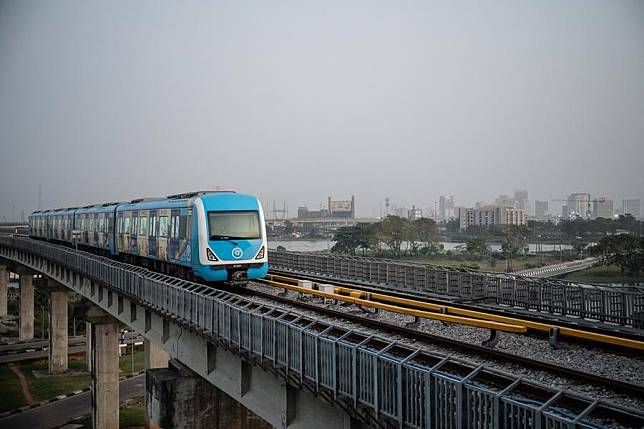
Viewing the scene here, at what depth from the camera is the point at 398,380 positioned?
8.27 meters

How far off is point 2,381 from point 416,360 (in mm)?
49262

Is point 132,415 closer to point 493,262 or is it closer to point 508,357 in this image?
point 508,357

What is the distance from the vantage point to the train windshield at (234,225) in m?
21.8

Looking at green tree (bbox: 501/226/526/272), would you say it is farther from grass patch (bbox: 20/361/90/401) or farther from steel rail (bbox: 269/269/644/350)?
steel rail (bbox: 269/269/644/350)

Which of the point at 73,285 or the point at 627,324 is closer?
the point at 627,324

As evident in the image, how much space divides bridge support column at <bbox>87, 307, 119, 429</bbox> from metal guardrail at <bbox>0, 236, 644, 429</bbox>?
24.6 meters

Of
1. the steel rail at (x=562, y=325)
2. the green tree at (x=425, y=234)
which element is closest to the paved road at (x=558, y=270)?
the steel rail at (x=562, y=325)

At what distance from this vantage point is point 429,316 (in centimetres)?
1477

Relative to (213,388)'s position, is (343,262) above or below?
above

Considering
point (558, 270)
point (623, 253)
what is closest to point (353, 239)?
point (558, 270)

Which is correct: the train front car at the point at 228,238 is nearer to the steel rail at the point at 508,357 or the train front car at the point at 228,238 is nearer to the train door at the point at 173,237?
the train door at the point at 173,237

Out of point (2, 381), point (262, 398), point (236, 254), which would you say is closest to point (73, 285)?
point (2, 381)

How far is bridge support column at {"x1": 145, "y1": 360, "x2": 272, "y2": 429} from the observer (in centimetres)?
1883

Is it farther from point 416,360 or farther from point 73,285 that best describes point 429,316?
point 73,285
